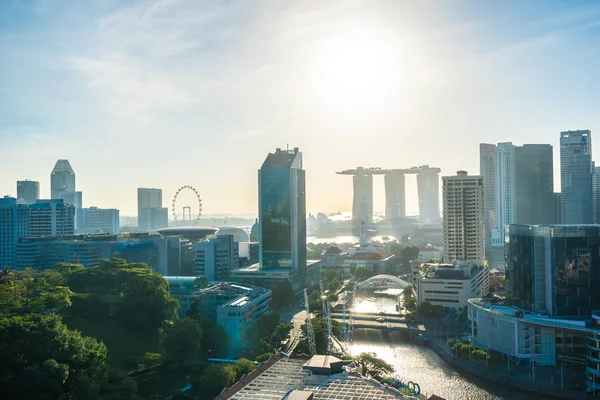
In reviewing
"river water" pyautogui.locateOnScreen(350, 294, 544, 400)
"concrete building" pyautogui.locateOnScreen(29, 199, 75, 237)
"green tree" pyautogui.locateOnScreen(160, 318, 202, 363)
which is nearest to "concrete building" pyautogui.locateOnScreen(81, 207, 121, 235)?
"concrete building" pyautogui.locateOnScreen(29, 199, 75, 237)

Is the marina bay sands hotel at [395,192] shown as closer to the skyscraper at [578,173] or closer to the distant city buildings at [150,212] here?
the distant city buildings at [150,212]

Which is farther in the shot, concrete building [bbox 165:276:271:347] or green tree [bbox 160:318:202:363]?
concrete building [bbox 165:276:271:347]

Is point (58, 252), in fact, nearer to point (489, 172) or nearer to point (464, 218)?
point (464, 218)

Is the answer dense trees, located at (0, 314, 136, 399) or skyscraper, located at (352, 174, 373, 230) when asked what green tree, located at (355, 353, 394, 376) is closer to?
dense trees, located at (0, 314, 136, 399)

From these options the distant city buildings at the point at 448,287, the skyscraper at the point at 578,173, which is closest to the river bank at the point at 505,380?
the distant city buildings at the point at 448,287

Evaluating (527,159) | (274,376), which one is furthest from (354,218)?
(274,376)

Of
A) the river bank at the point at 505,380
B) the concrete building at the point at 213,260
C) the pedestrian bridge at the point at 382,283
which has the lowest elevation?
the river bank at the point at 505,380

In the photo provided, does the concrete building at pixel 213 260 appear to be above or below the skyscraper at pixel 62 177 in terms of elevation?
below
